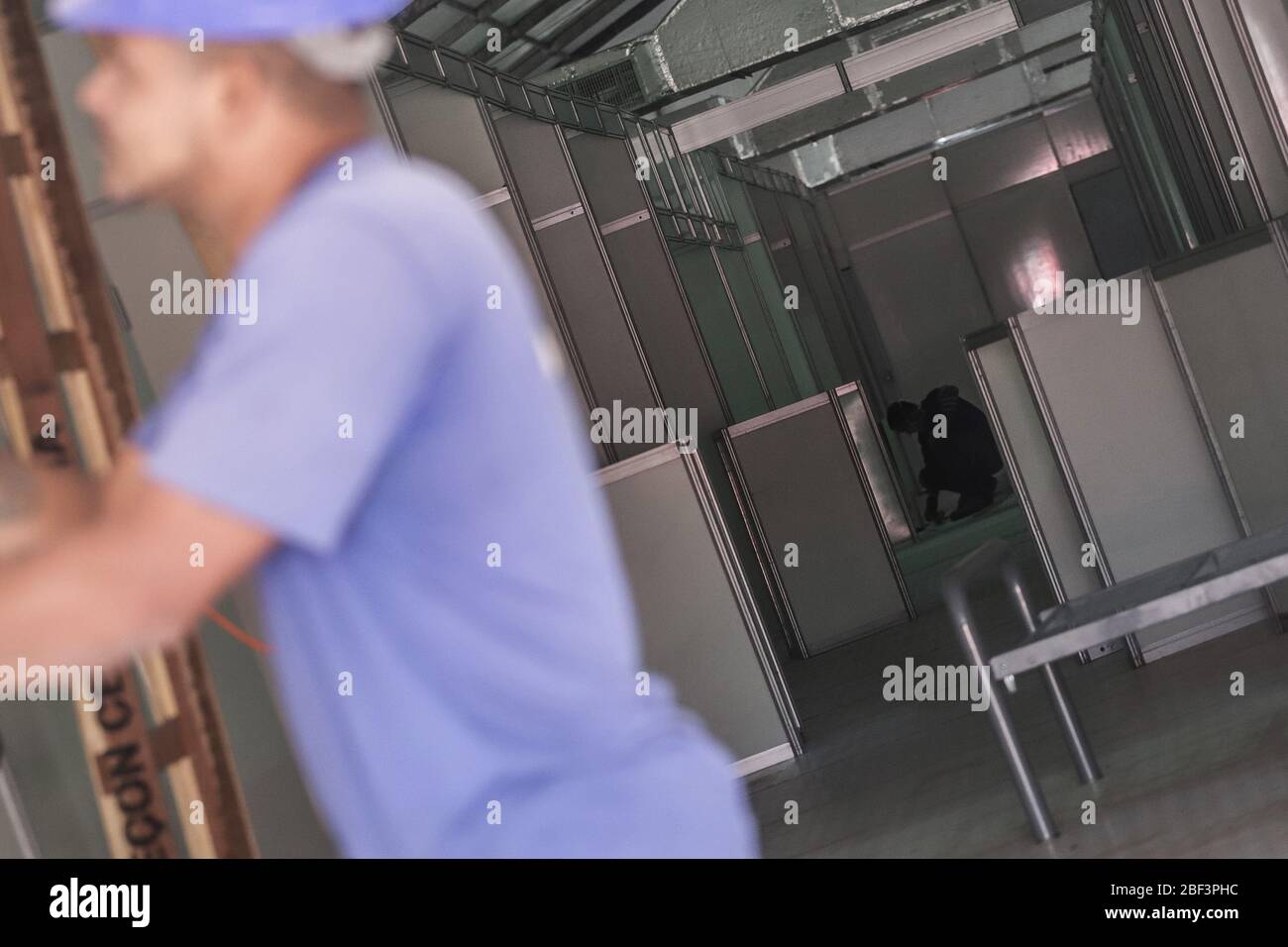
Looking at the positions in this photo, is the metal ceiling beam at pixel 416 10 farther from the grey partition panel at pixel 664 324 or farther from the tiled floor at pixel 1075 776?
the tiled floor at pixel 1075 776

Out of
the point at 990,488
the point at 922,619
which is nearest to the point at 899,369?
the point at 990,488

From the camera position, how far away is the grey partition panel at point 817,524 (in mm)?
9359

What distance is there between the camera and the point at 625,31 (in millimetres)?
14477

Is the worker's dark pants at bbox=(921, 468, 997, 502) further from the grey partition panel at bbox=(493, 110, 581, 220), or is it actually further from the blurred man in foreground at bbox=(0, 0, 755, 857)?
the blurred man in foreground at bbox=(0, 0, 755, 857)

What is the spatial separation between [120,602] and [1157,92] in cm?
850

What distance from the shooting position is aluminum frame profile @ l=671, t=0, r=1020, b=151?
11070 millimetres

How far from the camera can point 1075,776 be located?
→ 4312 mm

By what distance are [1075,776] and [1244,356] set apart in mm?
2049

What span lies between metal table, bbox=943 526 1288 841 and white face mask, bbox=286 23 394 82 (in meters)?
2.80

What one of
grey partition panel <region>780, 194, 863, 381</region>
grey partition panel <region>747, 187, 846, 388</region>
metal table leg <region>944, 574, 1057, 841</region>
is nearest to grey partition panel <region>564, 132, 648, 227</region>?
grey partition panel <region>747, 187, 846, 388</region>

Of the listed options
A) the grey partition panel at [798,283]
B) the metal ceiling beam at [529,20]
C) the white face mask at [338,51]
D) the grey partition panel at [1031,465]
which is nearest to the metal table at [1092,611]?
the grey partition panel at [1031,465]

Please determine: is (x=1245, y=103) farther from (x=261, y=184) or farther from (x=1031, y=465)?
(x=261, y=184)
